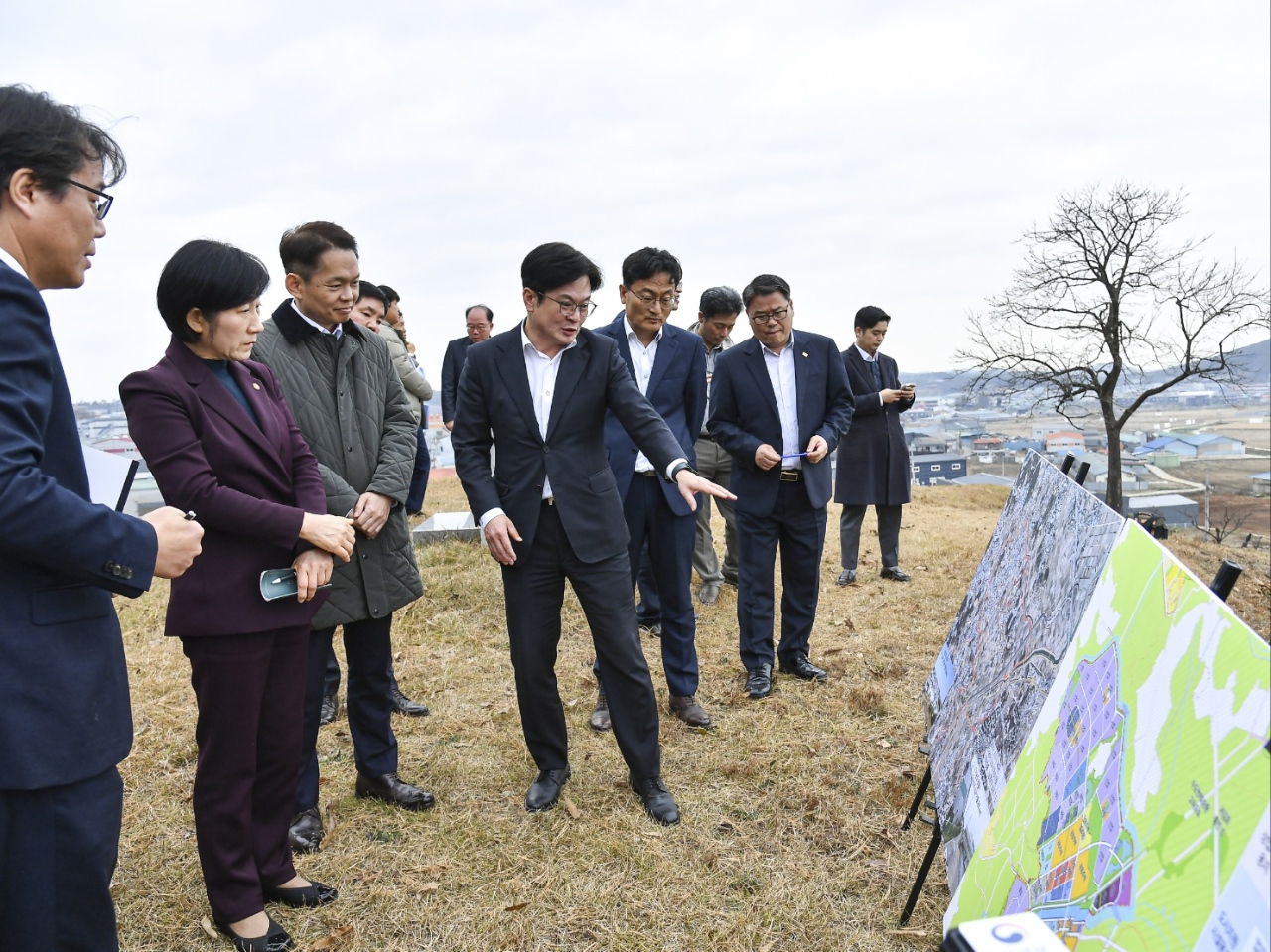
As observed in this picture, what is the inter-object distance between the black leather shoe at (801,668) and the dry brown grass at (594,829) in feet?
0.35

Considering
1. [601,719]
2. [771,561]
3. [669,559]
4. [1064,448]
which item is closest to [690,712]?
[601,719]

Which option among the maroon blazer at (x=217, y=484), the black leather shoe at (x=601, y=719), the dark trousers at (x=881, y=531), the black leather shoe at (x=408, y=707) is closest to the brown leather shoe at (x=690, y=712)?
the black leather shoe at (x=601, y=719)

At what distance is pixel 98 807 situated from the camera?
179 centimetres

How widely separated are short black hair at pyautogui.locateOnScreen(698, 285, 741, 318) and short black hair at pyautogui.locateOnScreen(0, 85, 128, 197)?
15.8 ft

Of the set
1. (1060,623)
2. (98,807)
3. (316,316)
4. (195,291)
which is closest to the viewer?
Answer: (98,807)

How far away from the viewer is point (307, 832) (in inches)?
131

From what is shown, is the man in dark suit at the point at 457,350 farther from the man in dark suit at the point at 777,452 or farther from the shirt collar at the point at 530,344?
the shirt collar at the point at 530,344

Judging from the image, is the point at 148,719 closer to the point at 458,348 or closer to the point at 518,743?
the point at 518,743

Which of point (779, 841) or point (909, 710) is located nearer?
point (779, 841)

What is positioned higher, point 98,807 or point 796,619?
point 98,807

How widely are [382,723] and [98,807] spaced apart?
1.84 metres

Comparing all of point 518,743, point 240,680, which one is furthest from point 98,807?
point 518,743

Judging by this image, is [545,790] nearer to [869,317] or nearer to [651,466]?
[651,466]

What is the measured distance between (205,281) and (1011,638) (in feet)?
8.44
